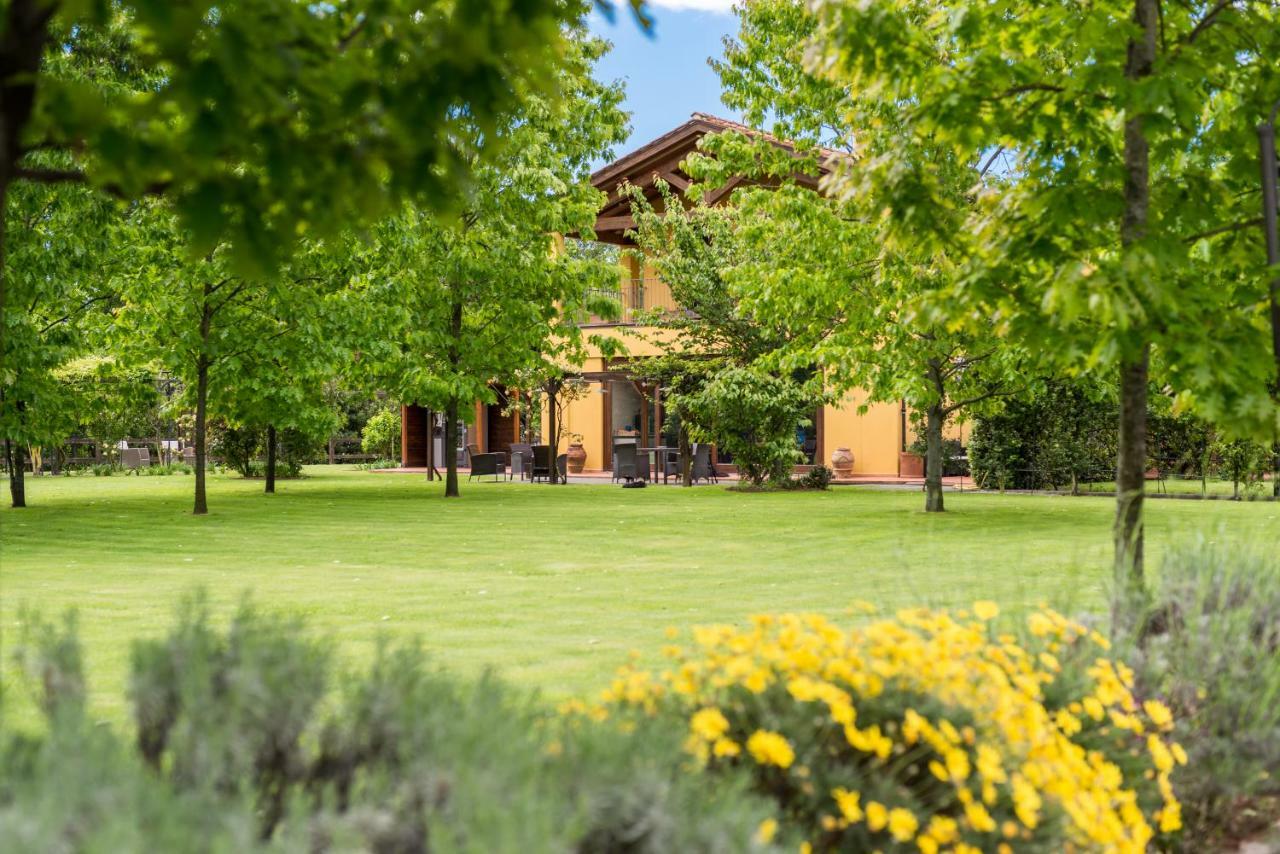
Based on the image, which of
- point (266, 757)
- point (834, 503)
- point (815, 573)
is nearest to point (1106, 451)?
point (834, 503)

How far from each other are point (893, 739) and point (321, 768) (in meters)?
1.59

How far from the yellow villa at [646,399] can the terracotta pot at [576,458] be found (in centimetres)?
22

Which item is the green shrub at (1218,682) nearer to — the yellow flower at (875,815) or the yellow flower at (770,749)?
the yellow flower at (875,815)

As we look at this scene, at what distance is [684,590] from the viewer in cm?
933

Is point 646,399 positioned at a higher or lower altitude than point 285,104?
higher

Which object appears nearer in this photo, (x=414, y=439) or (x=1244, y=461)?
(x=1244, y=461)

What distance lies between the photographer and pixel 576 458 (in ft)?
113

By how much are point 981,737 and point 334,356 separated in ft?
55.9

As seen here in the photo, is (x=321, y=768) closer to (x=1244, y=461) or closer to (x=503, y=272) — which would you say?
(x=503, y=272)

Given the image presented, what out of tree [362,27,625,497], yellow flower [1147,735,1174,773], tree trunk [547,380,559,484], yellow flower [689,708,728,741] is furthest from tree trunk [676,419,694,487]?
yellow flower [689,708,728,741]

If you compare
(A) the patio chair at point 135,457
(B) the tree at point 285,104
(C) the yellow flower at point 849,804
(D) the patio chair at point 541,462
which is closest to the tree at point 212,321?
(D) the patio chair at point 541,462

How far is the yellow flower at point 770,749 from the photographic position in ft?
9.26

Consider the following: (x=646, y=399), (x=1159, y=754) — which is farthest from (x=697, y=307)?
(x=1159, y=754)

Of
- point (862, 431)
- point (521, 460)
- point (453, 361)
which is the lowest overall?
point (521, 460)
